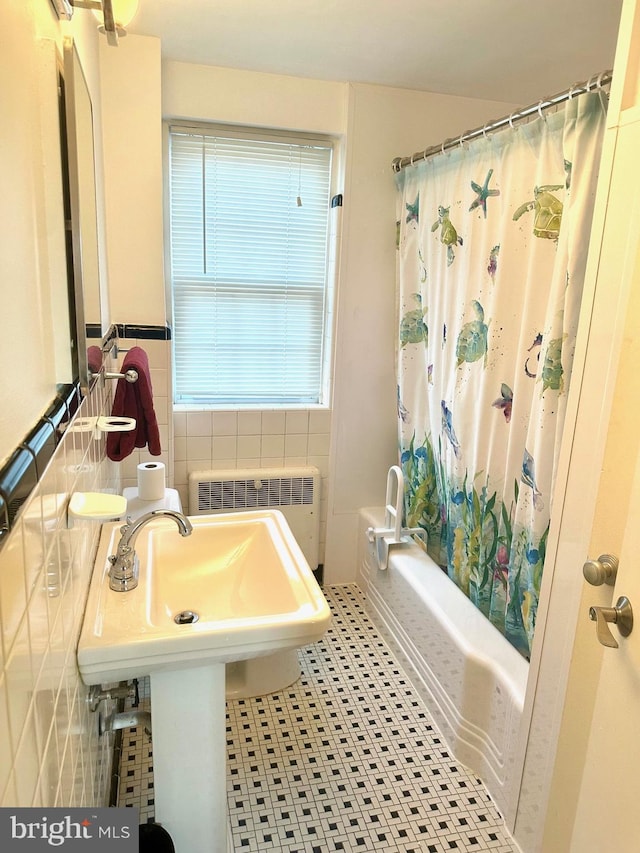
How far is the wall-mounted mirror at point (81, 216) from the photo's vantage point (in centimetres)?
106

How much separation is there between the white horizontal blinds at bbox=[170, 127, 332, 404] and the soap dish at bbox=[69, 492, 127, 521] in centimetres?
175

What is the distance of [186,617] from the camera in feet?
4.82

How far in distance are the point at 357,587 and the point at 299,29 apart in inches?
98.1

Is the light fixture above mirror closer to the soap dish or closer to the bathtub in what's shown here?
the soap dish

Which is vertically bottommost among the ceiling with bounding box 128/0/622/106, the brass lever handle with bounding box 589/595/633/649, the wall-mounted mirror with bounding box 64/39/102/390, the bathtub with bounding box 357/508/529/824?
the bathtub with bounding box 357/508/529/824

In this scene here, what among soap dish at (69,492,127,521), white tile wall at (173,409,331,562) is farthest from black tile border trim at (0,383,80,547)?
white tile wall at (173,409,331,562)

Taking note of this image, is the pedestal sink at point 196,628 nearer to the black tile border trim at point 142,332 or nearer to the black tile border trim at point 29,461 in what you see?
the black tile border trim at point 29,461

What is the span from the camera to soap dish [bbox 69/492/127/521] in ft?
3.25

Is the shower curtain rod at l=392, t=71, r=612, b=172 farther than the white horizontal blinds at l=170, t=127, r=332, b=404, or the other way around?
the white horizontal blinds at l=170, t=127, r=332, b=404

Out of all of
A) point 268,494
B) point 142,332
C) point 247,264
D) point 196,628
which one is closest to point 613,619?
point 196,628

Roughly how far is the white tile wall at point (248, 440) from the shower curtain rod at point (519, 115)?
1.23 m

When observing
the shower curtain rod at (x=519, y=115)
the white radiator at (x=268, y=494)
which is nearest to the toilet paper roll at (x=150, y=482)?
the white radiator at (x=268, y=494)

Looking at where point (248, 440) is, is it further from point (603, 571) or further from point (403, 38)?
point (603, 571)

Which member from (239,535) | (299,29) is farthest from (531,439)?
(299,29)
